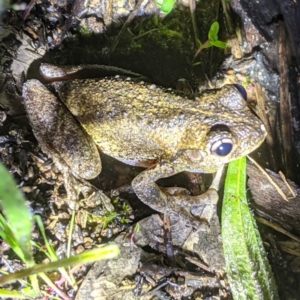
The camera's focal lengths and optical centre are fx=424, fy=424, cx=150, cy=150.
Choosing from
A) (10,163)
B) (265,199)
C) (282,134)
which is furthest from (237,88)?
(10,163)

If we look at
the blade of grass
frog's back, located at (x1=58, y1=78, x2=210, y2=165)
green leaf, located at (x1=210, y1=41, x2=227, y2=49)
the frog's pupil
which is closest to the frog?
frog's back, located at (x1=58, y1=78, x2=210, y2=165)

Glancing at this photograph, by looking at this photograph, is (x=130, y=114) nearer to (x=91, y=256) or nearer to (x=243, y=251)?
(x=243, y=251)

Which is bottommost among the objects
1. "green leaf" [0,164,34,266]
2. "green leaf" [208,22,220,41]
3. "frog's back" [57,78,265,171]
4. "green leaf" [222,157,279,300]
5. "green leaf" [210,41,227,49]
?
"green leaf" [222,157,279,300]

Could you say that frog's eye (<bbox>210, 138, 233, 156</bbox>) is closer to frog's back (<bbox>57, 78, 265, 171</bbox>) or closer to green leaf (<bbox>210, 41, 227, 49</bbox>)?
frog's back (<bbox>57, 78, 265, 171</bbox>)

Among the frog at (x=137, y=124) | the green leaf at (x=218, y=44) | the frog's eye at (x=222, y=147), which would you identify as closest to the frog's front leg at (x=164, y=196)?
the frog at (x=137, y=124)

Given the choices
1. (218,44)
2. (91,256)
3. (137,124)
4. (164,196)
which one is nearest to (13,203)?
(91,256)

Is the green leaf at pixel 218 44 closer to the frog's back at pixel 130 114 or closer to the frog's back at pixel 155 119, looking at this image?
the frog's back at pixel 155 119

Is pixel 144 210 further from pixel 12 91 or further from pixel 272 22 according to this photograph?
pixel 272 22
